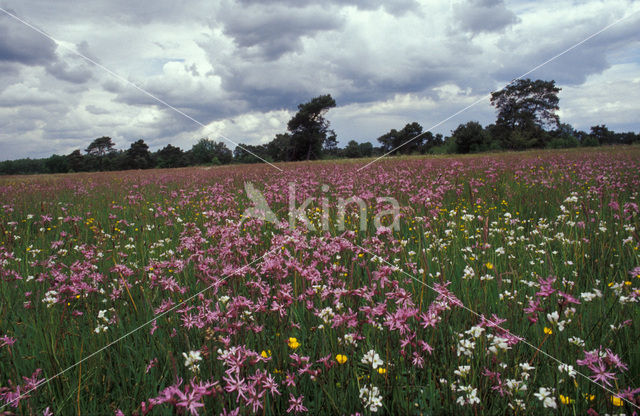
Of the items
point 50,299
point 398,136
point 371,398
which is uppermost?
point 398,136

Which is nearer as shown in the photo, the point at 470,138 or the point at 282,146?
the point at 282,146

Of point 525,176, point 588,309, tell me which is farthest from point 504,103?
point 588,309

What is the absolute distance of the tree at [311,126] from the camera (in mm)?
6734

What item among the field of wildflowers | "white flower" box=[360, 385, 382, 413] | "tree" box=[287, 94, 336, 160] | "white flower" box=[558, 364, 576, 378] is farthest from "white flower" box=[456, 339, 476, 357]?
"tree" box=[287, 94, 336, 160]

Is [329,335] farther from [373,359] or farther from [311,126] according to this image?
[311,126]

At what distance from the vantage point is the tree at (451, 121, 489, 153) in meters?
10.2

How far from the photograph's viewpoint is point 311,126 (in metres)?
7.13

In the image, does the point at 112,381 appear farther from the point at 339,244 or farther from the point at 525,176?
the point at 525,176

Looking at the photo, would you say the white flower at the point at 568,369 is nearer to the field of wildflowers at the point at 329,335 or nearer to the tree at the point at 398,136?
the field of wildflowers at the point at 329,335

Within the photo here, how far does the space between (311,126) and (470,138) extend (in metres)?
10.3

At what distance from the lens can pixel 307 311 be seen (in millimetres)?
2738

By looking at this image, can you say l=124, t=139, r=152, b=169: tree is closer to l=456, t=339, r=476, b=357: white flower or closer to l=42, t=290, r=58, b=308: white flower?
l=42, t=290, r=58, b=308: white flower

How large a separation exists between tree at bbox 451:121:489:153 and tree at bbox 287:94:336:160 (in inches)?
132

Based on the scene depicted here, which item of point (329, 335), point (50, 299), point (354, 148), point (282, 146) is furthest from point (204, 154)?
point (329, 335)
